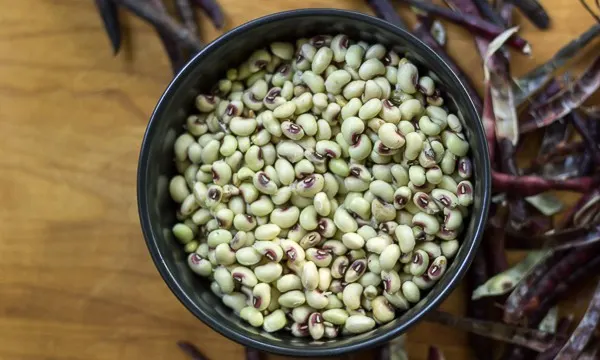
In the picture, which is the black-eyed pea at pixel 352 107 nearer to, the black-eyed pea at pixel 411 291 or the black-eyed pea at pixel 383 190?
the black-eyed pea at pixel 383 190

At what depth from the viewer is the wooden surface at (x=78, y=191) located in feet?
3.45

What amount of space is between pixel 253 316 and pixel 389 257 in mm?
166

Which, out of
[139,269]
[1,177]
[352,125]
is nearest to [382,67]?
[352,125]

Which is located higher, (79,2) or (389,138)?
(389,138)

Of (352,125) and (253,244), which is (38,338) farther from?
(352,125)

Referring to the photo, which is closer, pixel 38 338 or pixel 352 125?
pixel 352 125

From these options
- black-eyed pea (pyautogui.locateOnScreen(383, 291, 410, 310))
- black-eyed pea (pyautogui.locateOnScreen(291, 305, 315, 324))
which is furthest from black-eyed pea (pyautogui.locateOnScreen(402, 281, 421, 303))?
black-eyed pea (pyautogui.locateOnScreen(291, 305, 315, 324))

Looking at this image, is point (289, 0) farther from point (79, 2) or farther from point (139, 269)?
point (139, 269)

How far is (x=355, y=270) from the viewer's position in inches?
35.5

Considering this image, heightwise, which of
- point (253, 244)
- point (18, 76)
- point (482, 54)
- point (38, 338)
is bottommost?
point (38, 338)

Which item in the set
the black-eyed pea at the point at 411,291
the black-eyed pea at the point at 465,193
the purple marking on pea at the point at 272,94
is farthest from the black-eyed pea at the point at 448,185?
the purple marking on pea at the point at 272,94

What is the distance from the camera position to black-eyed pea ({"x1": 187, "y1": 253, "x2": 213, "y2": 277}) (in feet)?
3.10

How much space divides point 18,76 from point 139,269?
0.98ft

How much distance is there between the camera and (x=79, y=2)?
1.06m
